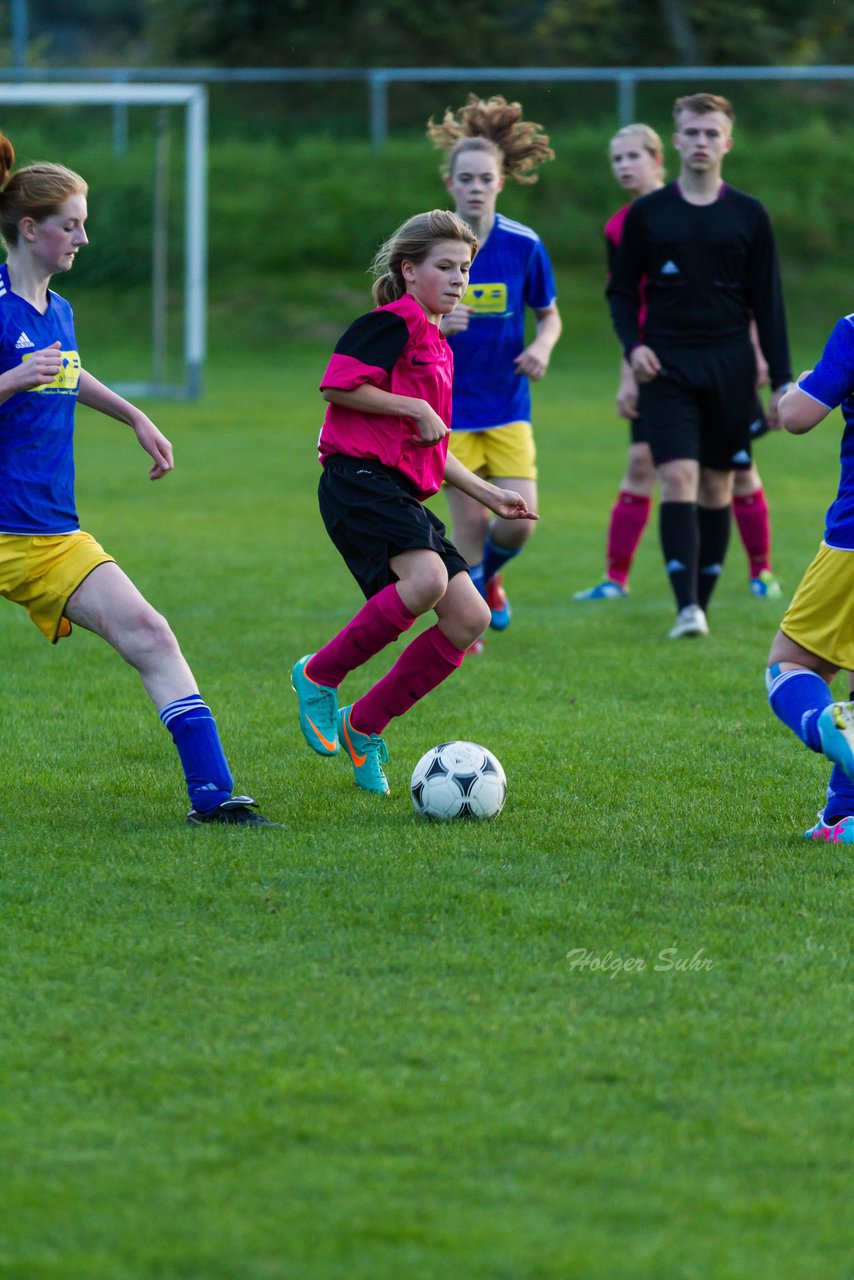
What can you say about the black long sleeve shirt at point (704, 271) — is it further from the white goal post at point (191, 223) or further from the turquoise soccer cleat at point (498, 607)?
the white goal post at point (191, 223)

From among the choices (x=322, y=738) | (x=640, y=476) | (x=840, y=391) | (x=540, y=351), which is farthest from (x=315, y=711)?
(x=640, y=476)

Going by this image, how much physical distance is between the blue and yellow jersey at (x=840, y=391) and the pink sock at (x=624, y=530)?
4.63m

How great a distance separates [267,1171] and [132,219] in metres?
21.4

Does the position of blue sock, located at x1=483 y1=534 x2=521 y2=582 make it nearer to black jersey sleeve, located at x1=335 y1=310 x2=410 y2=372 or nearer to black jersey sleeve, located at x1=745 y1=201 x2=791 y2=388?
black jersey sleeve, located at x1=745 y1=201 x2=791 y2=388

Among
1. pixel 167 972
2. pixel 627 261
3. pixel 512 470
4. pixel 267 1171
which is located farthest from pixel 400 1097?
pixel 627 261

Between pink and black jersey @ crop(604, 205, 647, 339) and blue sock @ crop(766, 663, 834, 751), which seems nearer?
blue sock @ crop(766, 663, 834, 751)

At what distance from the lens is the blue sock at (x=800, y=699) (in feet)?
14.8

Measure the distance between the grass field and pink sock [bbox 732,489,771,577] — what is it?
2.16m

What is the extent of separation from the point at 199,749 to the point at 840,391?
1966 millimetres

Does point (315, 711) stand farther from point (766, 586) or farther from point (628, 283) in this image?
point (766, 586)

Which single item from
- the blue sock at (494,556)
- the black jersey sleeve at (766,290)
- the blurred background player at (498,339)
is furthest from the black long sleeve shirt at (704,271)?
the blue sock at (494,556)

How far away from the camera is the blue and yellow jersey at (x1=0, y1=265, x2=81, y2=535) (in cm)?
482

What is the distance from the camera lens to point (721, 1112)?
→ 3.05m

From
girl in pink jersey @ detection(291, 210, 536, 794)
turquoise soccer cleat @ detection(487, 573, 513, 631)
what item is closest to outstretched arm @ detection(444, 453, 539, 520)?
girl in pink jersey @ detection(291, 210, 536, 794)
